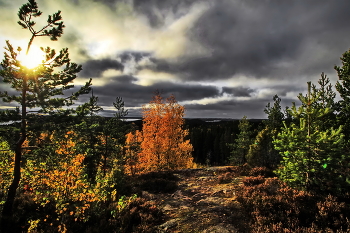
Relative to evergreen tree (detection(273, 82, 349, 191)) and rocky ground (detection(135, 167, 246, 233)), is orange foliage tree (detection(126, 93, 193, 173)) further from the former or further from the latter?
evergreen tree (detection(273, 82, 349, 191))

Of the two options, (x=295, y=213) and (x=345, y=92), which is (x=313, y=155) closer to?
(x=295, y=213)

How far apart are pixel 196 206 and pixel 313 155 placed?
21.2 ft

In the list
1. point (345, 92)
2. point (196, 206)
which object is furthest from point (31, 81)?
point (345, 92)

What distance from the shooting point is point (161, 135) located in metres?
21.2

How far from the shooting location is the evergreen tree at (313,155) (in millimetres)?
7668

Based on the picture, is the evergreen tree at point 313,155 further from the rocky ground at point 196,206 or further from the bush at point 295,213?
the rocky ground at point 196,206

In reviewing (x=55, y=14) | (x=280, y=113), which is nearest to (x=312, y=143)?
(x=55, y=14)

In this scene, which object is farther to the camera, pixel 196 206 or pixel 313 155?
pixel 196 206

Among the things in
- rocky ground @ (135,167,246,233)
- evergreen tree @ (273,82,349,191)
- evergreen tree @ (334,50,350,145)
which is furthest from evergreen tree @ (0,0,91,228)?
evergreen tree @ (334,50,350,145)

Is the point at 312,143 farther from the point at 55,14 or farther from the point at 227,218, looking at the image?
the point at 55,14

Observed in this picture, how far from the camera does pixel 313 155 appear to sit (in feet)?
26.7

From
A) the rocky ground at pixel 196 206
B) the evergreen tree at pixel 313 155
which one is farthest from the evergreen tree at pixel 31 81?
the evergreen tree at pixel 313 155

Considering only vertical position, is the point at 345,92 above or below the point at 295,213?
above

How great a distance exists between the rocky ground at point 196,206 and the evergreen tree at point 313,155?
146 inches
